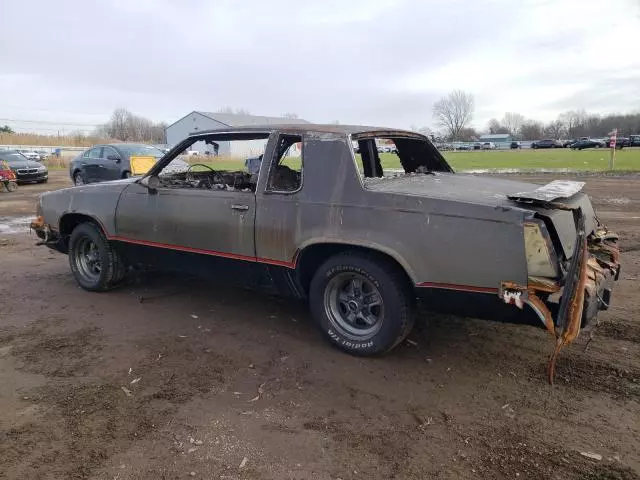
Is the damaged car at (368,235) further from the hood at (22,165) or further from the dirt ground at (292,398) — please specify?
the hood at (22,165)

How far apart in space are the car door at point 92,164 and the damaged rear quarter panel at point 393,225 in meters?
13.9

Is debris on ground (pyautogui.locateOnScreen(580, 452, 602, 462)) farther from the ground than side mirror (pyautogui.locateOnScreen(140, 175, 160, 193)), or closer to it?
closer to it

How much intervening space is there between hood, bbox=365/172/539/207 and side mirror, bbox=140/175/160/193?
210 cm

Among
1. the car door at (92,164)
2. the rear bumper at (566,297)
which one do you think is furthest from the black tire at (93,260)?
the car door at (92,164)

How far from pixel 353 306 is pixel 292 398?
2.95 feet

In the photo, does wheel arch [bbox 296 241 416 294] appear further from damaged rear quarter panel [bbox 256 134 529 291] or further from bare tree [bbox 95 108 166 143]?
bare tree [bbox 95 108 166 143]

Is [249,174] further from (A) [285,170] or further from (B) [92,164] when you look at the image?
(B) [92,164]

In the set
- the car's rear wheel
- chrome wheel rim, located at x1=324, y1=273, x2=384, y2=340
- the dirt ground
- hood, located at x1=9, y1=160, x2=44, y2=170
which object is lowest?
the dirt ground

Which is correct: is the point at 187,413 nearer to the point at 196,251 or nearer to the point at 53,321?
the point at 196,251

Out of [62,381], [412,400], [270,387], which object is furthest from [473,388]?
[62,381]

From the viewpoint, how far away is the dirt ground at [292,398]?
2666mm

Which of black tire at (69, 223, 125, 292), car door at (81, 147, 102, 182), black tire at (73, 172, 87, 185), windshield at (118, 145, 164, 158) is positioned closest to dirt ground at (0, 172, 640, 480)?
black tire at (69, 223, 125, 292)

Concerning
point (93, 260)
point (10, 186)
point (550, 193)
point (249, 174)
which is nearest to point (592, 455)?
point (550, 193)

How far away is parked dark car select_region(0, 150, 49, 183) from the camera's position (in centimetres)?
2003
